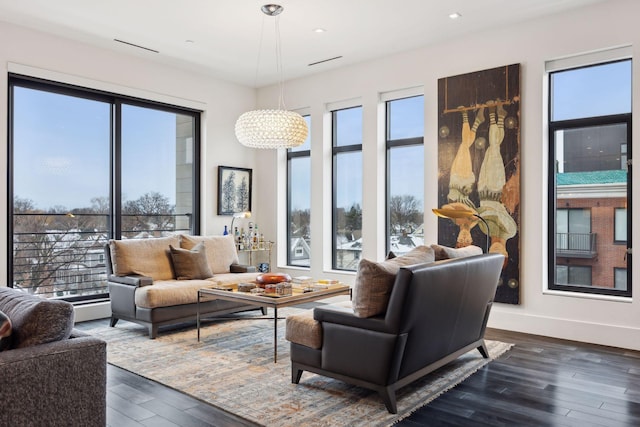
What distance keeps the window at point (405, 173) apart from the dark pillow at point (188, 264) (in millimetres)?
2357

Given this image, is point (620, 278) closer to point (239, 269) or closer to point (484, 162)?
point (484, 162)

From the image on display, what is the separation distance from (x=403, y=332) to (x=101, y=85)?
15.5ft

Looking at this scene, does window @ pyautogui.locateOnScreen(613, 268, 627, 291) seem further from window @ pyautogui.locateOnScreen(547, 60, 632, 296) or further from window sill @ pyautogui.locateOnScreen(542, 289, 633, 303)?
window sill @ pyautogui.locateOnScreen(542, 289, 633, 303)

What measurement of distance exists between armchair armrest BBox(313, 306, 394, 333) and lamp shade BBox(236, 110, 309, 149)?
6.97 feet

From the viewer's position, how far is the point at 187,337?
477 centimetres

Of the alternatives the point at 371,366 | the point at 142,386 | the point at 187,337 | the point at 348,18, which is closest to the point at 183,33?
the point at 348,18

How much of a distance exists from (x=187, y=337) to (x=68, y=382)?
113 inches

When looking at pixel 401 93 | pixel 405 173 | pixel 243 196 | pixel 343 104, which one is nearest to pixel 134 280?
pixel 243 196

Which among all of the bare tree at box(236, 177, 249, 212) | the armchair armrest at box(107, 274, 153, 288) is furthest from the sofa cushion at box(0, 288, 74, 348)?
the bare tree at box(236, 177, 249, 212)

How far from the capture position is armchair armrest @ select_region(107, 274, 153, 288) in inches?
192

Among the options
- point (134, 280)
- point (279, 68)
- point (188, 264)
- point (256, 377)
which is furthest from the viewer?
point (279, 68)

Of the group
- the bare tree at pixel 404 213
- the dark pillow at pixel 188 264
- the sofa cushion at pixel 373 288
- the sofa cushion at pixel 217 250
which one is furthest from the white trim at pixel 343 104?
the sofa cushion at pixel 373 288

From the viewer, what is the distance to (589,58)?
474cm

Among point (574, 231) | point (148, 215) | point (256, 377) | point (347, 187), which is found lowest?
point (256, 377)
